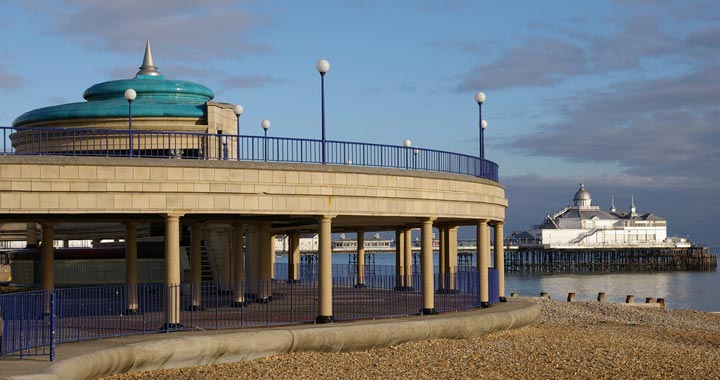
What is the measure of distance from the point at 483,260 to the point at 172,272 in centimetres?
1168

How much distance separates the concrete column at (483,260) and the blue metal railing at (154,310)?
0.22 metres

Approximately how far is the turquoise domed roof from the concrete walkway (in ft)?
65.3

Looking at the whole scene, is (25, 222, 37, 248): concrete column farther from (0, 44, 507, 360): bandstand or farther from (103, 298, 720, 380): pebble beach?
(103, 298, 720, 380): pebble beach

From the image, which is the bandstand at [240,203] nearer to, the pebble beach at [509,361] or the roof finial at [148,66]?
the pebble beach at [509,361]

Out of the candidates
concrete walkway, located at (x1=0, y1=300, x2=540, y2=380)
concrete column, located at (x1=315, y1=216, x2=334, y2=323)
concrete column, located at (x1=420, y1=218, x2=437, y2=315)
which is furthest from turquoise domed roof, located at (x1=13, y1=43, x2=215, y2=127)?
concrete walkway, located at (x1=0, y1=300, x2=540, y2=380)

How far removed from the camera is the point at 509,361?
22391 millimetres

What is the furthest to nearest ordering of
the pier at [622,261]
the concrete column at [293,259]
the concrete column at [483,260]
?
the pier at [622,261] → the concrete column at [293,259] → the concrete column at [483,260]

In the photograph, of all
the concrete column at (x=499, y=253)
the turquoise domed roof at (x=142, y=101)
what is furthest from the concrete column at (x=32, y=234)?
the concrete column at (x=499, y=253)

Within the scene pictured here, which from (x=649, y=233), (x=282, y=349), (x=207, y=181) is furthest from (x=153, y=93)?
(x=649, y=233)

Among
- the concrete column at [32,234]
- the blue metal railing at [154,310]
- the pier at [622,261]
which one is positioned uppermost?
the concrete column at [32,234]

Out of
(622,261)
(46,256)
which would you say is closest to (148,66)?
(46,256)

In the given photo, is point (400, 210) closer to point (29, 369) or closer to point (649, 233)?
point (29, 369)

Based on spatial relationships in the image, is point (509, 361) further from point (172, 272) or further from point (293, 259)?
point (293, 259)

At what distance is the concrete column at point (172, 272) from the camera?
22.2 metres
